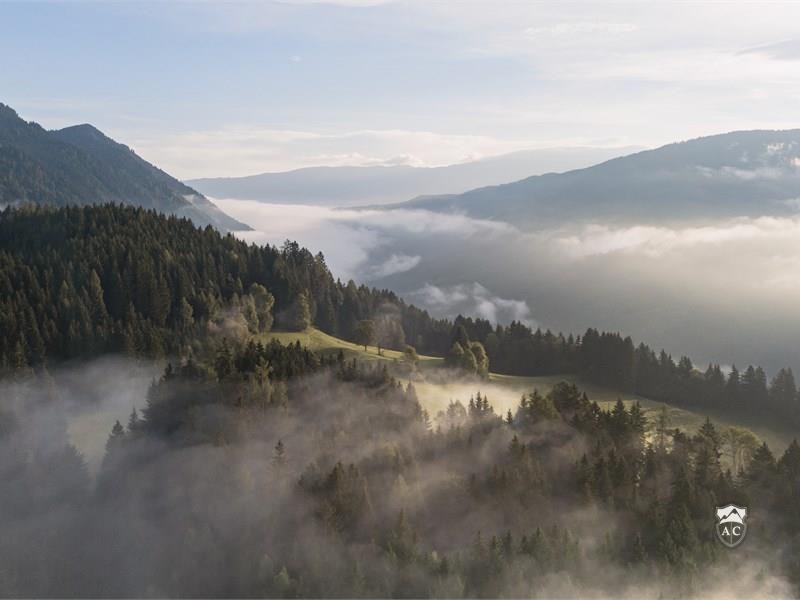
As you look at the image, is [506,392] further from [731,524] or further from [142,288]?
[142,288]

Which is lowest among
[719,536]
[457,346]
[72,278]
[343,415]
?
[719,536]

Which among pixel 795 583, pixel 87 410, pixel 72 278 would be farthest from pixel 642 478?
pixel 72 278

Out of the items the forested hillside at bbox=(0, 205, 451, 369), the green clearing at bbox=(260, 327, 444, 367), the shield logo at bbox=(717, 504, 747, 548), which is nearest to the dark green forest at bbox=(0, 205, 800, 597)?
the forested hillside at bbox=(0, 205, 451, 369)

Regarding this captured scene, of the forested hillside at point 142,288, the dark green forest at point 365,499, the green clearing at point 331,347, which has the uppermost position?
the forested hillside at point 142,288

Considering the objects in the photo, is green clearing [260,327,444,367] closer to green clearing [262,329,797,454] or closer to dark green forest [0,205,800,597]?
green clearing [262,329,797,454]

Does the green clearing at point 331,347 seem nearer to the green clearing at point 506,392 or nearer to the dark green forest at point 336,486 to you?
the green clearing at point 506,392

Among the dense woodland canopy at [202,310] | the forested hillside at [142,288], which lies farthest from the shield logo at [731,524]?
the forested hillside at [142,288]

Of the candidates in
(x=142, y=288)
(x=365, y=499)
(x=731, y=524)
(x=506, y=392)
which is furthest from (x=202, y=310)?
(x=731, y=524)

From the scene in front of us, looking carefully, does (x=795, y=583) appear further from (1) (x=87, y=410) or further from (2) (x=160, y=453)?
(1) (x=87, y=410)
